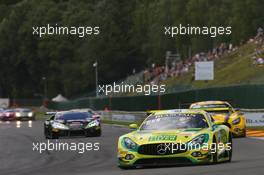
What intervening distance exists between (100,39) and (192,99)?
190ft

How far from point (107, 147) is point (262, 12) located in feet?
147

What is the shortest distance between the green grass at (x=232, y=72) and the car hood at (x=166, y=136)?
34.3m

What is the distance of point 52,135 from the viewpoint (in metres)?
31.6

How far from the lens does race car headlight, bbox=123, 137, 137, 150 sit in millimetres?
16094

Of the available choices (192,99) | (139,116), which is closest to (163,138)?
(192,99)

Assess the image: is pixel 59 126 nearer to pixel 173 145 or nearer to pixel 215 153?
pixel 215 153

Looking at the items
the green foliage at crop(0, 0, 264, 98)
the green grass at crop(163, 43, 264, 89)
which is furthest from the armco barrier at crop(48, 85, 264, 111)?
the green foliage at crop(0, 0, 264, 98)

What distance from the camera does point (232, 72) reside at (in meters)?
57.0

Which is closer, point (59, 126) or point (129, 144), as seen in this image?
point (129, 144)

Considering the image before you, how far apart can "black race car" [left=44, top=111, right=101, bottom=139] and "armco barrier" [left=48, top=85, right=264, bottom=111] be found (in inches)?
370

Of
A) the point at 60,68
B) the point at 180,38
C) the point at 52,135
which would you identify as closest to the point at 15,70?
the point at 60,68

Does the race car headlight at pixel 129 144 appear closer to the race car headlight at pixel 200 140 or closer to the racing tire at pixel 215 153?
the race car headlight at pixel 200 140

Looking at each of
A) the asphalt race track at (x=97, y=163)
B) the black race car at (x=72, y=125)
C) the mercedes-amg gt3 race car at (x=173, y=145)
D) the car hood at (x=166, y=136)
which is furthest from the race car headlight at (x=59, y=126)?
the car hood at (x=166, y=136)

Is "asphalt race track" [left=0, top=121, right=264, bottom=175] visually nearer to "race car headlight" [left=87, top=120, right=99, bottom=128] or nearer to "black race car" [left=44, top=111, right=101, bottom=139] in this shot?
"black race car" [left=44, top=111, right=101, bottom=139]
